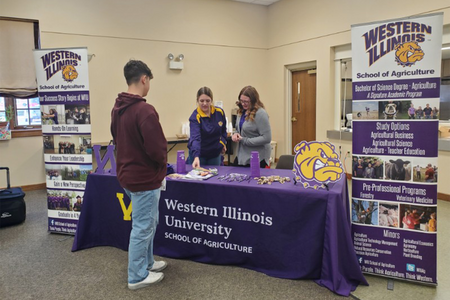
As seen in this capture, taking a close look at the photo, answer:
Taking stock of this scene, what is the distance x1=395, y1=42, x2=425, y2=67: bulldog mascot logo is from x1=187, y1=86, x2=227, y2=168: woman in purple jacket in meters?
1.57

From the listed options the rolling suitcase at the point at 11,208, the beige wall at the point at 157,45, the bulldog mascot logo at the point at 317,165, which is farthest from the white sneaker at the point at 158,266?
the beige wall at the point at 157,45

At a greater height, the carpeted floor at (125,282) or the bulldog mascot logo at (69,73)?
the bulldog mascot logo at (69,73)

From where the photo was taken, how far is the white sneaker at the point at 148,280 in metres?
2.39

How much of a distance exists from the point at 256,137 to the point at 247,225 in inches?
38.3

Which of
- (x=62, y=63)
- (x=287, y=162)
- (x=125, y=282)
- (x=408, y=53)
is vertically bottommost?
(x=125, y=282)

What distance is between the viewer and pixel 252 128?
325 centimetres

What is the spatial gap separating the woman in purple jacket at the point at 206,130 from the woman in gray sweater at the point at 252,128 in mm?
201

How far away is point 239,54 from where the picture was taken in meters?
6.84

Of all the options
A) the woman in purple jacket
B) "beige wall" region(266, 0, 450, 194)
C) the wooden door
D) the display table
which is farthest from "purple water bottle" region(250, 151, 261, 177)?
the wooden door

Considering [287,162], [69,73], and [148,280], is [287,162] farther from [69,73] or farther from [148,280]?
[69,73]

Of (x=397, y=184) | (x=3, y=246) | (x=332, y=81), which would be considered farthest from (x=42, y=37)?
(x=397, y=184)

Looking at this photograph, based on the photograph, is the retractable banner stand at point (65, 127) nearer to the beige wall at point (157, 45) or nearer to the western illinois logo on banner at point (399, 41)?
the beige wall at point (157, 45)

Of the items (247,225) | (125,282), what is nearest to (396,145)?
(247,225)

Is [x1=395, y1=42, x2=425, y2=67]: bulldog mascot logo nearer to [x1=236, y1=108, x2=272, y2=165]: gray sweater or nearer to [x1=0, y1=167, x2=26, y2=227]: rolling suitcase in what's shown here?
[x1=236, y1=108, x2=272, y2=165]: gray sweater
